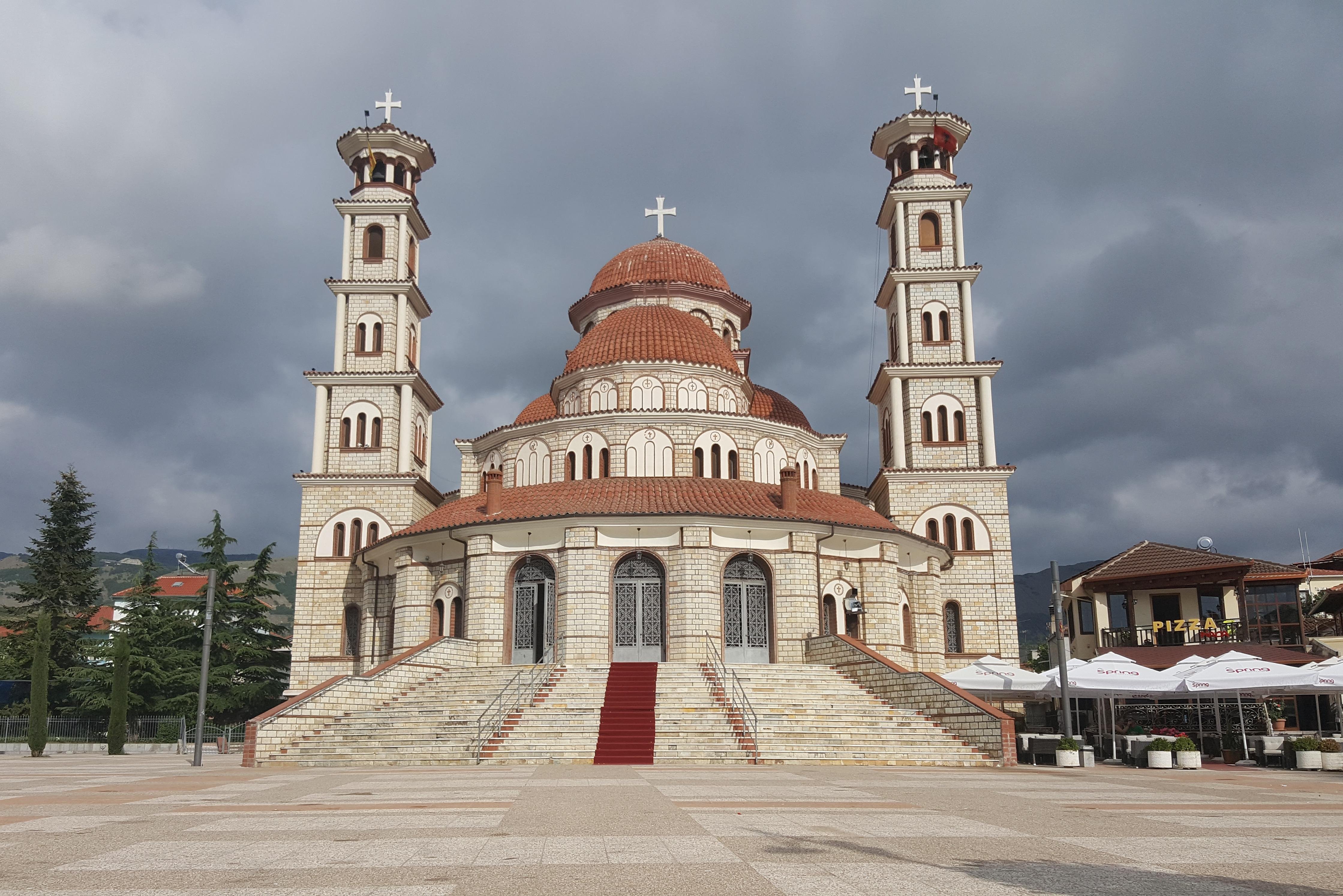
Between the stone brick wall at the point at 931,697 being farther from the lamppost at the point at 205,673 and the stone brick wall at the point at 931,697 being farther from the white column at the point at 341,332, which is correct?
the white column at the point at 341,332

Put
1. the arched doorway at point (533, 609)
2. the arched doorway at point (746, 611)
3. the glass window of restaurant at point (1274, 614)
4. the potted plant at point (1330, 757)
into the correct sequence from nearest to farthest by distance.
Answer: the potted plant at point (1330, 757) < the arched doorway at point (746, 611) < the arched doorway at point (533, 609) < the glass window of restaurant at point (1274, 614)

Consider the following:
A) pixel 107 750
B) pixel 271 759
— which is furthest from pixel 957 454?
pixel 107 750

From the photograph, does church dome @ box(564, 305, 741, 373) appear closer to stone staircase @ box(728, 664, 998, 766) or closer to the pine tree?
stone staircase @ box(728, 664, 998, 766)

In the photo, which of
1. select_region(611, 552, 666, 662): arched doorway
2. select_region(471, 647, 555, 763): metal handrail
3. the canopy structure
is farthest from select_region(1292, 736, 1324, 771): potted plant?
select_region(471, 647, 555, 763): metal handrail

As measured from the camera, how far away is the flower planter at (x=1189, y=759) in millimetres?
22203

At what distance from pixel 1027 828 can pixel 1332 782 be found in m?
11.1

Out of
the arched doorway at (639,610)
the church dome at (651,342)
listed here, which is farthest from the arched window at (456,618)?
the church dome at (651,342)

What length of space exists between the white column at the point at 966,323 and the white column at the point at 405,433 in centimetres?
2309

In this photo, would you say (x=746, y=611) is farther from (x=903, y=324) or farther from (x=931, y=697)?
(x=903, y=324)

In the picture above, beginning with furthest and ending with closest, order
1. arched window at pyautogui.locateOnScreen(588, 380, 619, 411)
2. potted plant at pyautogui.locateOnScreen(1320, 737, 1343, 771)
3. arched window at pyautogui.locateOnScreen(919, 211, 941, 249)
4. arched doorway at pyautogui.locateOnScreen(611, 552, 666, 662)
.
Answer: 1. arched window at pyautogui.locateOnScreen(919, 211, 941, 249)
2. arched window at pyautogui.locateOnScreen(588, 380, 619, 411)
3. arched doorway at pyautogui.locateOnScreen(611, 552, 666, 662)
4. potted plant at pyautogui.locateOnScreen(1320, 737, 1343, 771)

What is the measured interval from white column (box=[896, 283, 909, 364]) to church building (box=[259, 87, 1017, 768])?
0.09 meters

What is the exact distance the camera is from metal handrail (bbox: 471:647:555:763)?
74.4 feet

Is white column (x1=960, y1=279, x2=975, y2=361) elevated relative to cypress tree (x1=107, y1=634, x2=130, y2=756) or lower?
elevated

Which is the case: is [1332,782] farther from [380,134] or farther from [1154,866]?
[380,134]
